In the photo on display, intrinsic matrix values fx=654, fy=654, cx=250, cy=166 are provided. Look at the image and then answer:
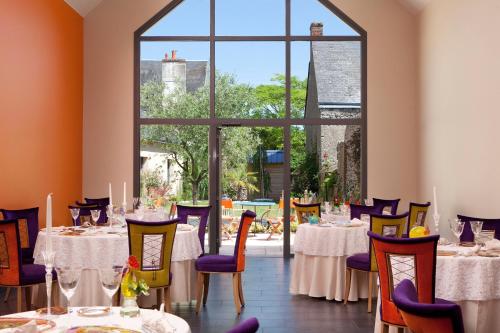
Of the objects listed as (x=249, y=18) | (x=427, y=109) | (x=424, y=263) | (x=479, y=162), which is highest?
(x=249, y=18)

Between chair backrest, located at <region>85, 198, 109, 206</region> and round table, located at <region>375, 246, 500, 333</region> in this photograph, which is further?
chair backrest, located at <region>85, 198, 109, 206</region>

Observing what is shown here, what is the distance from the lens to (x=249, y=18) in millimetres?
11125

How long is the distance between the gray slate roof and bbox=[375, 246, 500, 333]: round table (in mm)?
6548

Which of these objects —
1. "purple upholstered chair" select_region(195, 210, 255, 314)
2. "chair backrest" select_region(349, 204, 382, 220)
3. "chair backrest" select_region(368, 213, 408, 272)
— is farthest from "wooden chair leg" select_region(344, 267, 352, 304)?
"chair backrest" select_region(349, 204, 382, 220)

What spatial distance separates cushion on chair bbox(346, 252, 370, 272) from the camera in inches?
265

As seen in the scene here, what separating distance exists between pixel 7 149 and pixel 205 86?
4049 millimetres

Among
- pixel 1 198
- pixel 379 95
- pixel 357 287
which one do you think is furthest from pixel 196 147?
pixel 357 287

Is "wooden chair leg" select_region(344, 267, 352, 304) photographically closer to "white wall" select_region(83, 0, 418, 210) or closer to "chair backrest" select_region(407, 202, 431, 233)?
"chair backrest" select_region(407, 202, 431, 233)

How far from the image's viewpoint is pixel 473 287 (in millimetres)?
4699

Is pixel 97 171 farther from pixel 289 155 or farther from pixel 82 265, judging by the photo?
pixel 82 265

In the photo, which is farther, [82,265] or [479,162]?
[479,162]

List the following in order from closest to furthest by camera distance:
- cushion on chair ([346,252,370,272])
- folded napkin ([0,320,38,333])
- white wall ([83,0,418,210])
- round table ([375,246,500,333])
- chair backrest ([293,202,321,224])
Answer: folded napkin ([0,320,38,333])
round table ([375,246,500,333])
cushion on chair ([346,252,370,272])
chair backrest ([293,202,321,224])
white wall ([83,0,418,210])

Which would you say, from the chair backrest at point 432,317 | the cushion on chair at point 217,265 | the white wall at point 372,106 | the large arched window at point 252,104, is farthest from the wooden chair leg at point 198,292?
the white wall at point 372,106

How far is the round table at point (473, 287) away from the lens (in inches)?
184
